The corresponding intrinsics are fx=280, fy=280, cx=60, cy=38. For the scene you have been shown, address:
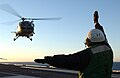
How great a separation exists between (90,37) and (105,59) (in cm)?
35

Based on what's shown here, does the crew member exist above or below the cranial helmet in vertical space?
below

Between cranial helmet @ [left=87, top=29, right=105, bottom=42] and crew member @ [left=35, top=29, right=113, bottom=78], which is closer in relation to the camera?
crew member @ [left=35, top=29, right=113, bottom=78]

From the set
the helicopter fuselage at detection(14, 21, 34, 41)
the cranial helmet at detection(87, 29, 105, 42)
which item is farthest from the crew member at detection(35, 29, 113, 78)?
the helicopter fuselage at detection(14, 21, 34, 41)

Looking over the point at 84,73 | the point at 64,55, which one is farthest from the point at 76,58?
the point at 84,73

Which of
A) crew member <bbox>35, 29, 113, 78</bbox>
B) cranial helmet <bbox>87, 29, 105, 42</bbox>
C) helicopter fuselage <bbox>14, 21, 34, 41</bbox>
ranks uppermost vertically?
helicopter fuselage <bbox>14, 21, 34, 41</bbox>

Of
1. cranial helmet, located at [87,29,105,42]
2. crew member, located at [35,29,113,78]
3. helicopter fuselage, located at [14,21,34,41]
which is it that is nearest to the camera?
crew member, located at [35,29,113,78]

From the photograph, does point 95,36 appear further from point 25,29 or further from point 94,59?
point 25,29

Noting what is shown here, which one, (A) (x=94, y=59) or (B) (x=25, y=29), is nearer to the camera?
(A) (x=94, y=59)

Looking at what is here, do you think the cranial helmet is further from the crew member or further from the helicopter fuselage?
the helicopter fuselage

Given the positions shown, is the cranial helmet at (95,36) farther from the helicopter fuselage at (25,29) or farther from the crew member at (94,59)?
the helicopter fuselage at (25,29)

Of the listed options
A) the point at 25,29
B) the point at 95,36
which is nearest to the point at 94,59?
the point at 95,36

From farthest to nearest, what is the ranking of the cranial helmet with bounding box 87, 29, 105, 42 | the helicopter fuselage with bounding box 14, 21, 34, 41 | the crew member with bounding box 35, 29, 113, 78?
the helicopter fuselage with bounding box 14, 21, 34, 41, the cranial helmet with bounding box 87, 29, 105, 42, the crew member with bounding box 35, 29, 113, 78

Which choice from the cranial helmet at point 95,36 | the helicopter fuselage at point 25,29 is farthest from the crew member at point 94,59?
the helicopter fuselage at point 25,29

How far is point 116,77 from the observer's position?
82.8 feet
